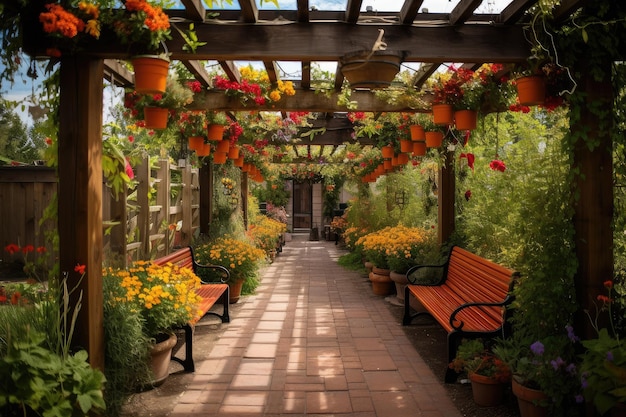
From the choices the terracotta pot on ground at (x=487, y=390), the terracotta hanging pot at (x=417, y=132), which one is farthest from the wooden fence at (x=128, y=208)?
the terracotta pot on ground at (x=487, y=390)

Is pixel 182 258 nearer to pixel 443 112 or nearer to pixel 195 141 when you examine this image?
pixel 195 141

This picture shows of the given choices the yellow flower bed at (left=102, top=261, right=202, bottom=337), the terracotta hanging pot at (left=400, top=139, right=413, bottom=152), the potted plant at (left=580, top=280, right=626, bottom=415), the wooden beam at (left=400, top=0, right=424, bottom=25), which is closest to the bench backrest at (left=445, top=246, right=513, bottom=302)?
the potted plant at (left=580, top=280, right=626, bottom=415)

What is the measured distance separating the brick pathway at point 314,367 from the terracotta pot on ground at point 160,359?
8.5 inches

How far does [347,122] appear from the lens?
8398 mm

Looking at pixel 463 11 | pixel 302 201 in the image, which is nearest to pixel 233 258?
pixel 463 11

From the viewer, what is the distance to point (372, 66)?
3223 millimetres

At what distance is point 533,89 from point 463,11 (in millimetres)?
683

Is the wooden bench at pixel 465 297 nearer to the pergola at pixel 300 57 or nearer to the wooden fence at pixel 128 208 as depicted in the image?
the pergola at pixel 300 57

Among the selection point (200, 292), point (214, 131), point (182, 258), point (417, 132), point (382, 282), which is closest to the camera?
point (200, 292)

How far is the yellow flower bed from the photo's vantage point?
3.64 meters

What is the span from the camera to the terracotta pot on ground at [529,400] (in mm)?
3027

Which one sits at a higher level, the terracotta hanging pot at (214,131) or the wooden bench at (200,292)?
the terracotta hanging pot at (214,131)

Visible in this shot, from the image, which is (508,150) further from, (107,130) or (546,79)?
(107,130)

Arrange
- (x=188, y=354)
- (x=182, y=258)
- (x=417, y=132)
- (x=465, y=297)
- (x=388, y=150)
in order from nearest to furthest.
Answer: (x=188, y=354)
(x=465, y=297)
(x=182, y=258)
(x=417, y=132)
(x=388, y=150)
